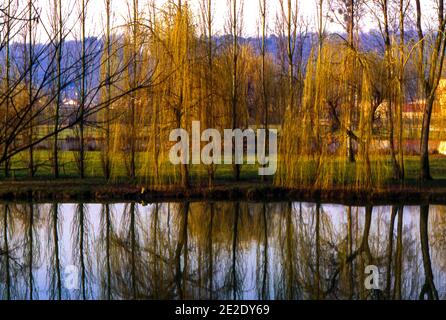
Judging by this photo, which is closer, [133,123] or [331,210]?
[331,210]

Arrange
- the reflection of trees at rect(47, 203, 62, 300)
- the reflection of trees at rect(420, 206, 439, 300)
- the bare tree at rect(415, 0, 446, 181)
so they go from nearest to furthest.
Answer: the reflection of trees at rect(420, 206, 439, 300) → the reflection of trees at rect(47, 203, 62, 300) → the bare tree at rect(415, 0, 446, 181)

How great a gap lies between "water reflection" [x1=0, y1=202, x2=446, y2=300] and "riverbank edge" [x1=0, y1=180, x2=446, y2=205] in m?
0.72

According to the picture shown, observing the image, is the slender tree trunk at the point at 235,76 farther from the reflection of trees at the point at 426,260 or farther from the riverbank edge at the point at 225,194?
the reflection of trees at the point at 426,260

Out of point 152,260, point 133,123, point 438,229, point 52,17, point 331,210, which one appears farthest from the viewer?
A: point 52,17

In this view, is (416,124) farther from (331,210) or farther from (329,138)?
(331,210)

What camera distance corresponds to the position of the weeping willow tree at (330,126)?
1427cm

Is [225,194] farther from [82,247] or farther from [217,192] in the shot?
[82,247]

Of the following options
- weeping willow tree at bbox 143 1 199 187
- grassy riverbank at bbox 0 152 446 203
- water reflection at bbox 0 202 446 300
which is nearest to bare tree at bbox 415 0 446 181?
grassy riverbank at bbox 0 152 446 203

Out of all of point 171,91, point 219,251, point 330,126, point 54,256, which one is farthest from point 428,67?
point 54,256

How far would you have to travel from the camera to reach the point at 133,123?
16047mm

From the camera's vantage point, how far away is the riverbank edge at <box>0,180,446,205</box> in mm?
14211

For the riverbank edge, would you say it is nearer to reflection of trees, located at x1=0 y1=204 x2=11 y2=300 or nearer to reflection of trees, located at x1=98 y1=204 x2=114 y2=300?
reflection of trees, located at x1=98 y1=204 x2=114 y2=300
